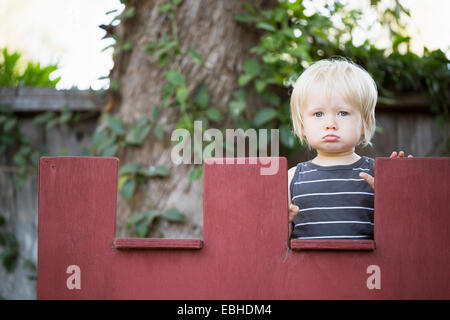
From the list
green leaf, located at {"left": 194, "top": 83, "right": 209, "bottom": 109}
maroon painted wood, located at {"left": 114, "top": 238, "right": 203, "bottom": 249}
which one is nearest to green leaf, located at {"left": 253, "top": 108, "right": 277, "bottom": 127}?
green leaf, located at {"left": 194, "top": 83, "right": 209, "bottom": 109}

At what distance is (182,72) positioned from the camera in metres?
2.29

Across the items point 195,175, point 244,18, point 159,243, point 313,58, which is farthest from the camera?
point 313,58

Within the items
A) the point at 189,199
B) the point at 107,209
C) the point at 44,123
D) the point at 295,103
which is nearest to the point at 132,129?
the point at 189,199

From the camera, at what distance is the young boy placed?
125 centimetres

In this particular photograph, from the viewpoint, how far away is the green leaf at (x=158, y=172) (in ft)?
7.36

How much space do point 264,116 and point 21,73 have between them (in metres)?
1.43

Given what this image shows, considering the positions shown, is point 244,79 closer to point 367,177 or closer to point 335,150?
point 335,150

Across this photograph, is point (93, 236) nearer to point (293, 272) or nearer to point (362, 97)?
point (293, 272)

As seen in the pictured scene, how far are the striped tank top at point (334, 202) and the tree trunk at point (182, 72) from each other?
95 cm

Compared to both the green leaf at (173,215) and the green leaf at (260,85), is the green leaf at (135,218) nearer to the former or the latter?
the green leaf at (173,215)

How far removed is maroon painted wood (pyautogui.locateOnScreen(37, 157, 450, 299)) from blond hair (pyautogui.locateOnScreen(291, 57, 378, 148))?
0.31m

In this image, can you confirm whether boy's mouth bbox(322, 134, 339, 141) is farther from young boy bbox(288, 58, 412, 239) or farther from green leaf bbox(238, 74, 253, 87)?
green leaf bbox(238, 74, 253, 87)

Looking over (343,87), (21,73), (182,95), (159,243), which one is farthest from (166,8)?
(159,243)

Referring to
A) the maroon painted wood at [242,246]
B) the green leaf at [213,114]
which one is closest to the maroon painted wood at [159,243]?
the maroon painted wood at [242,246]
